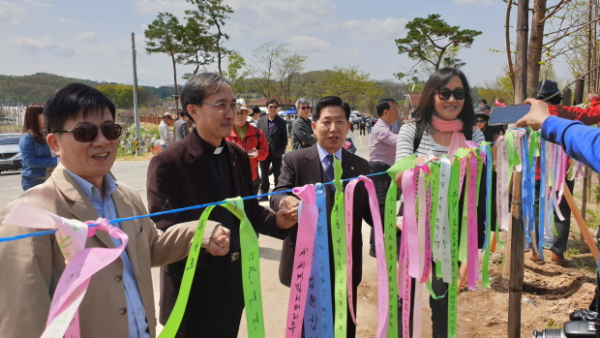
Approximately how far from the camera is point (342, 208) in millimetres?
1872

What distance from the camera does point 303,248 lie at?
5.59 ft

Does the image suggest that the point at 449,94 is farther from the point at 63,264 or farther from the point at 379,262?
the point at 63,264

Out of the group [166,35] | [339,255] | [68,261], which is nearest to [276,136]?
[339,255]

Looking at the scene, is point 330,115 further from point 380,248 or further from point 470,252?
point 470,252

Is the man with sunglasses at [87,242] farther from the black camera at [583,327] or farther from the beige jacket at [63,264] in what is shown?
the black camera at [583,327]

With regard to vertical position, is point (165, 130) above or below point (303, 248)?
above

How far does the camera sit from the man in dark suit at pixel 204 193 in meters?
1.95

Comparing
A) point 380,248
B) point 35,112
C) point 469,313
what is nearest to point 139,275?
point 380,248

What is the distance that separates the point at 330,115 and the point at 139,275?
141 centimetres

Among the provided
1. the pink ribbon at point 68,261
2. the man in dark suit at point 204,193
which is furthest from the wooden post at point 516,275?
the pink ribbon at point 68,261

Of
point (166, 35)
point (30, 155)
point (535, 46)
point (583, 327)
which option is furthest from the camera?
point (166, 35)

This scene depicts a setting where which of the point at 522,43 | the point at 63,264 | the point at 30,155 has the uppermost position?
the point at 522,43

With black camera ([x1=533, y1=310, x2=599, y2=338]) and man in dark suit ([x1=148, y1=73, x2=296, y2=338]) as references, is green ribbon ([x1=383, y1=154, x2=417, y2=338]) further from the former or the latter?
black camera ([x1=533, y1=310, x2=599, y2=338])

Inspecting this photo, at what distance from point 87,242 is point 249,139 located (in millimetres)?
4154
